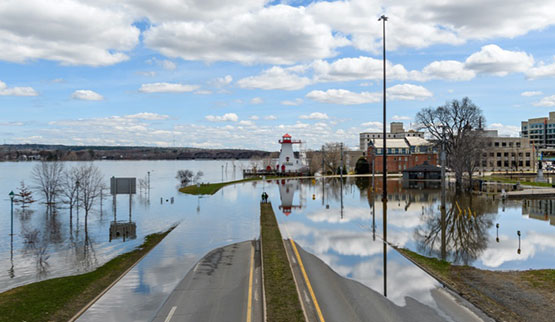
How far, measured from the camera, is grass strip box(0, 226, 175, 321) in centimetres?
1475

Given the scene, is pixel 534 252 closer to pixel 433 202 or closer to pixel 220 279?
pixel 220 279

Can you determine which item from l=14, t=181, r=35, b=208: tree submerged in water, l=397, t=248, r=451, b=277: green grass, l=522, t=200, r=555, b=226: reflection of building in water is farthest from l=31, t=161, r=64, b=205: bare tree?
l=522, t=200, r=555, b=226: reflection of building in water

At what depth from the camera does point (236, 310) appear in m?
14.1

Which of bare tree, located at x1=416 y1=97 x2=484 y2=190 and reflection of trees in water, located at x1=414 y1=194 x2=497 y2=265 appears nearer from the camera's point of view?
reflection of trees in water, located at x1=414 y1=194 x2=497 y2=265

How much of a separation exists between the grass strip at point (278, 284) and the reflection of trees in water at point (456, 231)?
28.6 feet

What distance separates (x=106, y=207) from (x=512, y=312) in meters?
51.5

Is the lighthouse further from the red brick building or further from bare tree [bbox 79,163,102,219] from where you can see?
bare tree [bbox 79,163,102,219]

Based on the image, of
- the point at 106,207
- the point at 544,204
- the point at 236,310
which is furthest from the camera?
the point at 106,207

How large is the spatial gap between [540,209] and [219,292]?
135ft

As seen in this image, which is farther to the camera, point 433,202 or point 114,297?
point 433,202

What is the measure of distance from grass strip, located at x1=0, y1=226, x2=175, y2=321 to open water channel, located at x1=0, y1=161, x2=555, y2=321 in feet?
2.97

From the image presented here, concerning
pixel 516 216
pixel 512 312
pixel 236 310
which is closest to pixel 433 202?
pixel 516 216

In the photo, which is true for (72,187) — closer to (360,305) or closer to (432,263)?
(432,263)

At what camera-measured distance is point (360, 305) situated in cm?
1457
